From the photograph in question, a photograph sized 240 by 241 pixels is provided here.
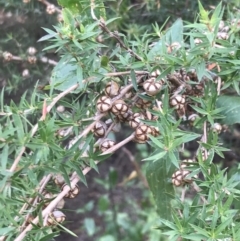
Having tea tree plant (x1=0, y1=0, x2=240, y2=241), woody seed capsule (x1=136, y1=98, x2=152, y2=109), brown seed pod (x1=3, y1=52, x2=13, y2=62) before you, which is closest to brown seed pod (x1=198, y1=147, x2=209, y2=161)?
tea tree plant (x1=0, y1=0, x2=240, y2=241)

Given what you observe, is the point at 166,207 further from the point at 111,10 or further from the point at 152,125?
the point at 111,10

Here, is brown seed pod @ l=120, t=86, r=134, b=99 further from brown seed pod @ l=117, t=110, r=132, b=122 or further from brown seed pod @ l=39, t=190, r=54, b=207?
brown seed pod @ l=39, t=190, r=54, b=207

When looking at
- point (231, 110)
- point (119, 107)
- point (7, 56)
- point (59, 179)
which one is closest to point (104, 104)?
point (119, 107)

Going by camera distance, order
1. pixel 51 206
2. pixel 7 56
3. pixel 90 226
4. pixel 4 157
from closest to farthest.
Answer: pixel 4 157
pixel 51 206
pixel 7 56
pixel 90 226

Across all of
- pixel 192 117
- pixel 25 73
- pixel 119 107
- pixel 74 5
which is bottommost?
pixel 25 73

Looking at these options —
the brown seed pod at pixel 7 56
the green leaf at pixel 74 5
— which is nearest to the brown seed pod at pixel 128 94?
the green leaf at pixel 74 5

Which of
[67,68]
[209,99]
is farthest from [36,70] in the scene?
[209,99]

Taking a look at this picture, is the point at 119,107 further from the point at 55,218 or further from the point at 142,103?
the point at 55,218

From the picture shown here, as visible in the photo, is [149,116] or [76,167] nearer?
[76,167]
